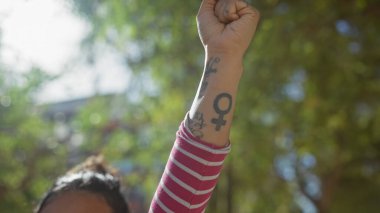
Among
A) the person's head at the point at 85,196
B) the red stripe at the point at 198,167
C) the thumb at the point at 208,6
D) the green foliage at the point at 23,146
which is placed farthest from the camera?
the green foliage at the point at 23,146

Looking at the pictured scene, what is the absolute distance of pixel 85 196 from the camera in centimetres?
155

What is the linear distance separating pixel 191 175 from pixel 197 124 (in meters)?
0.13

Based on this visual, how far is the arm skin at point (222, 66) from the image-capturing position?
130 cm

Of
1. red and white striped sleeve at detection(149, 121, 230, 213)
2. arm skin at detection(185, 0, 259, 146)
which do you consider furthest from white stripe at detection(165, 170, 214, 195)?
arm skin at detection(185, 0, 259, 146)

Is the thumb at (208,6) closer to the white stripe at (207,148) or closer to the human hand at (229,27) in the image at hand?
the human hand at (229,27)

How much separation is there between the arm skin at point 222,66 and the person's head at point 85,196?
1.40 ft

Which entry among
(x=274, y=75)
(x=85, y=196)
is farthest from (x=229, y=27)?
(x=274, y=75)

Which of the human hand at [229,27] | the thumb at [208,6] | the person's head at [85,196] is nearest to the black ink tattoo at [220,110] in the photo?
the human hand at [229,27]

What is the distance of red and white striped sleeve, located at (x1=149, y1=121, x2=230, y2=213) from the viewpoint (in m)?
1.25

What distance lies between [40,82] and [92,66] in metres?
1.34

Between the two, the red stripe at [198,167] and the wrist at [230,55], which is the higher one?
the wrist at [230,55]

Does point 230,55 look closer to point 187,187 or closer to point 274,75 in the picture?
point 187,187

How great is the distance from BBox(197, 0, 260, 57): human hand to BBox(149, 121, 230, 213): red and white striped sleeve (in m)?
0.24

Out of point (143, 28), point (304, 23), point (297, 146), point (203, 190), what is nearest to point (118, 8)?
point (143, 28)
